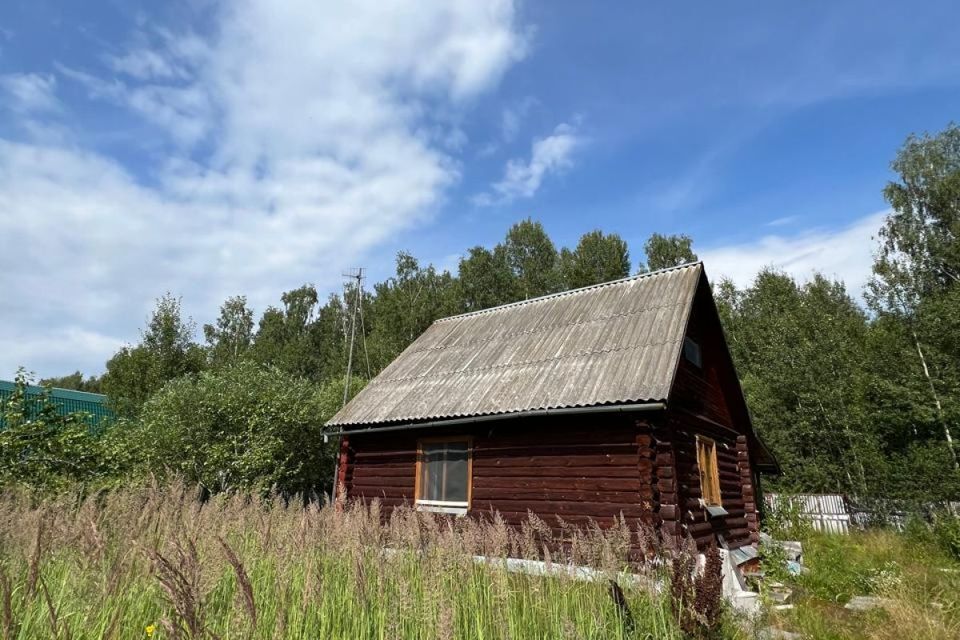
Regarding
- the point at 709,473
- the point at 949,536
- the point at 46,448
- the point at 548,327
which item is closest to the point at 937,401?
the point at 949,536

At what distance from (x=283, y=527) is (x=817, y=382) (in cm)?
2661

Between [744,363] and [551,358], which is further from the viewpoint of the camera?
[744,363]

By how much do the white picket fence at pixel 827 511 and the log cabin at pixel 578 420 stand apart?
25.0ft

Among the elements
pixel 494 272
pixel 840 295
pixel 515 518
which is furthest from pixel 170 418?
pixel 840 295

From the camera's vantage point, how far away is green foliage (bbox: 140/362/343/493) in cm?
1494

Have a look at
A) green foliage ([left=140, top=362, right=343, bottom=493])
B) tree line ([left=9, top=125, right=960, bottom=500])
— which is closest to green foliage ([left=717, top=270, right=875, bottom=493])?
tree line ([left=9, top=125, right=960, bottom=500])

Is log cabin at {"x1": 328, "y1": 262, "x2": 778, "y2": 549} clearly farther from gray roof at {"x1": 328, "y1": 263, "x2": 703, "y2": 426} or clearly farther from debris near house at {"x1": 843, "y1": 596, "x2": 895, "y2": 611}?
debris near house at {"x1": 843, "y1": 596, "x2": 895, "y2": 611}

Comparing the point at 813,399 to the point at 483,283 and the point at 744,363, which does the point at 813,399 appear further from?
the point at 483,283

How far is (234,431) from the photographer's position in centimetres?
1588

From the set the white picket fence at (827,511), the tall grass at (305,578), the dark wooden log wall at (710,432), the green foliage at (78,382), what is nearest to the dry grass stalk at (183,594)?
the tall grass at (305,578)

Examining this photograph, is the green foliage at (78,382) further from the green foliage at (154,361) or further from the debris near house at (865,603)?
the debris near house at (865,603)

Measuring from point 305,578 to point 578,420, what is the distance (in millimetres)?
6878

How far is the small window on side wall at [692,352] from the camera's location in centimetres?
1086

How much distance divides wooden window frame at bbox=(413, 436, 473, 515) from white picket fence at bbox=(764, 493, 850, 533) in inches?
506
